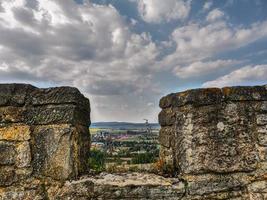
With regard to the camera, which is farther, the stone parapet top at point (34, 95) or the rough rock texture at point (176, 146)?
the stone parapet top at point (34, 95)

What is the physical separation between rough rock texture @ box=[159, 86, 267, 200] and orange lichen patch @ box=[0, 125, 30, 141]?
1.75 m

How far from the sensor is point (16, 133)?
371 centimetres

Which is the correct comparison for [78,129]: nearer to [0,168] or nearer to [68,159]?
[68,159]

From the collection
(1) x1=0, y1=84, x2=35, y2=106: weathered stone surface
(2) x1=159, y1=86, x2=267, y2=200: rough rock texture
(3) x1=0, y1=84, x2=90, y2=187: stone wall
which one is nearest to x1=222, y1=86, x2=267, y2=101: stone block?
(2) x1=159, y1=86, x2=267, y2=200: rough rock texture

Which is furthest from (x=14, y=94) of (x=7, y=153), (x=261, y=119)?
(x=261, y=119)

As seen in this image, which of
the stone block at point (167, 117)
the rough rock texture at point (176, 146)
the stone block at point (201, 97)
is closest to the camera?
the rough rock texture at point (176, 146)

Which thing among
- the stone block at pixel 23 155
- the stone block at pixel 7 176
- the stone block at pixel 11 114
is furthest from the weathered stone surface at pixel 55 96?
the stone block at pixel 7 176

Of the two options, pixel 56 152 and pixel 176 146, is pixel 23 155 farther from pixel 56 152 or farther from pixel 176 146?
pixel 176 146

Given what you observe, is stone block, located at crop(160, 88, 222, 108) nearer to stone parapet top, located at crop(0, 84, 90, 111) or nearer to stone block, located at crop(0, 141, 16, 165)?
stone parapet top, located at crop(0, 84, 90, 111)

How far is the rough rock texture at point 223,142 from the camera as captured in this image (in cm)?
357

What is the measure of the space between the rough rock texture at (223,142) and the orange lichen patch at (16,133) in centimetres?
175

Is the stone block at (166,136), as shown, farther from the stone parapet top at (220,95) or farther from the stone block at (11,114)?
the stone block at (11,114)

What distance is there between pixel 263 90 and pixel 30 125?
2767 mm

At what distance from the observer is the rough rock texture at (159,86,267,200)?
357cm
